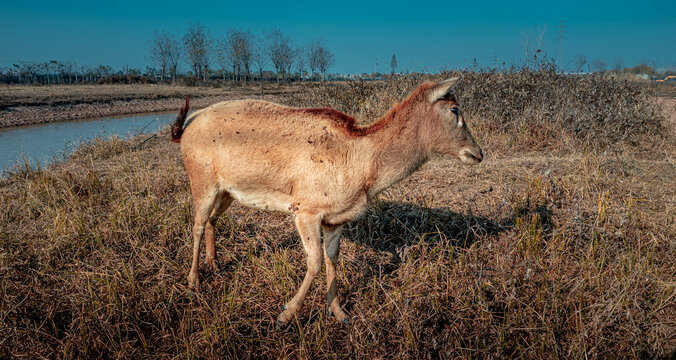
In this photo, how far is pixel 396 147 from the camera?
126 inches

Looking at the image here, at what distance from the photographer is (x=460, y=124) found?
3.30 meters

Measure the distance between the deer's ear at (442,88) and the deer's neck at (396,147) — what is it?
21cm

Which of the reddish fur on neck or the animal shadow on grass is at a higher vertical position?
the reddish fur on neck

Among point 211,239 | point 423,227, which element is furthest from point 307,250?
point 423,227

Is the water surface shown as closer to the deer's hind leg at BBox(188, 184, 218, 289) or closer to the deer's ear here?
the deer's hind leg at BBox(188, 184, 218, 289)

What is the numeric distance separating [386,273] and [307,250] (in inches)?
52.3

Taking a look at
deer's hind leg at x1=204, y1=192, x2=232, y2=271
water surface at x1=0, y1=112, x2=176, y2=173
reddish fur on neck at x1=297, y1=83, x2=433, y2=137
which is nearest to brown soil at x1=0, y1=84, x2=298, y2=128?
water surface at x1=0, y1=112, x2=176, y2=173

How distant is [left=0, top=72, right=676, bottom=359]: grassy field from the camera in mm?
3123

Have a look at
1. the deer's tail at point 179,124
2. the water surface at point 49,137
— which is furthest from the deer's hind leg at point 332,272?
the water surface at point 49,137

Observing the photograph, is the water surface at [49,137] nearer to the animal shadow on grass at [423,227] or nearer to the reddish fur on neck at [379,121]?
the animal shadow on grass at [423,227]

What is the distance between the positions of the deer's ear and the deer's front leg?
1.40m

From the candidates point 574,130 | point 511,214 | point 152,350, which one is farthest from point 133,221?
point 574,130

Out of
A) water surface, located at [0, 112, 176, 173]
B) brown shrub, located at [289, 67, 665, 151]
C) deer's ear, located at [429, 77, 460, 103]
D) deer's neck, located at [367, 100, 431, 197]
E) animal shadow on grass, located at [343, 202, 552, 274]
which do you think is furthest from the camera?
water surface, located at [0, 112, 176, 173]

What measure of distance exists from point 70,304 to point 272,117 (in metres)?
2.56
